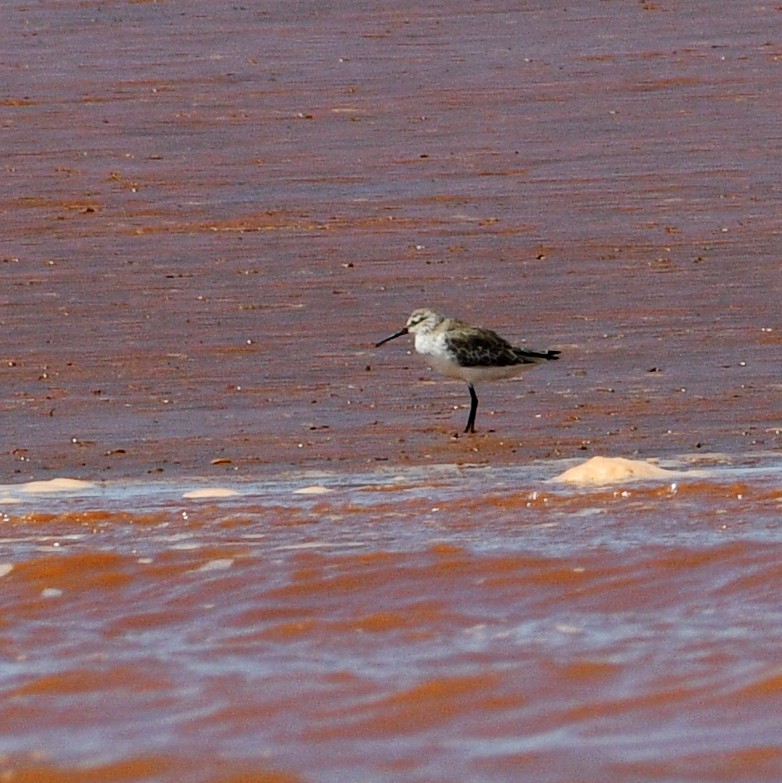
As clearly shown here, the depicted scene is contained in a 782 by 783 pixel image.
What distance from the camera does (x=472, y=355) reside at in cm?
1101

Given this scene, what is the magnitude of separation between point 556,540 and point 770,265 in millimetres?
7145

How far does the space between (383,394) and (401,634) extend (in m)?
5.25

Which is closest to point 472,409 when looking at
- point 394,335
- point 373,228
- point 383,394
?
point 383,394

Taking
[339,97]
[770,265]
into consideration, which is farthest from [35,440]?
[339,97]

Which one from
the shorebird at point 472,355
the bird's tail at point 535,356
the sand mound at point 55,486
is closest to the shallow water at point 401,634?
the sand mound at point 55,486

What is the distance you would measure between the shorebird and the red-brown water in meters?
0.22

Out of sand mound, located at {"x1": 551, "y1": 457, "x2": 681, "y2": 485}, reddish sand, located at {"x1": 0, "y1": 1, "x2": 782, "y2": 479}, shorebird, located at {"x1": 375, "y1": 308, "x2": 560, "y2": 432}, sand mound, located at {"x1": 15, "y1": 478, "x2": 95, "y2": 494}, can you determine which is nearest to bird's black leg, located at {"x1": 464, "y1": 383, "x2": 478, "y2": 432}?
shorebird, located at {"x1": 375, "y1": 308, "x2": 560, "y2": 432}

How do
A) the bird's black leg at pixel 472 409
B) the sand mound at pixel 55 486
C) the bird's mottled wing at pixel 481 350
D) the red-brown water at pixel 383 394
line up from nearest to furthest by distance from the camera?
1. the red-brown water at pixel 383 394
2. the sand mound at pixel 55 486
3. the bird's black leg at pixel 472 409
4. the bird's mottled wing at pixel 481 350

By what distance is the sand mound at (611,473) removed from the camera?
8.77 meters

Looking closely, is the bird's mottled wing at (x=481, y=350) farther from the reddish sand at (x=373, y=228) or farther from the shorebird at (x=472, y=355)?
the reddish sand at (x=373, y=228)

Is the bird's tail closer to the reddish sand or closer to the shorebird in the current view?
the shorebird

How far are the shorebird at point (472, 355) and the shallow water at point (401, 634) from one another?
2.23 meters

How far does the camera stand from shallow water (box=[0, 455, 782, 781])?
530cm

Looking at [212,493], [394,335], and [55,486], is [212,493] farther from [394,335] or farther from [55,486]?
[394,335]
